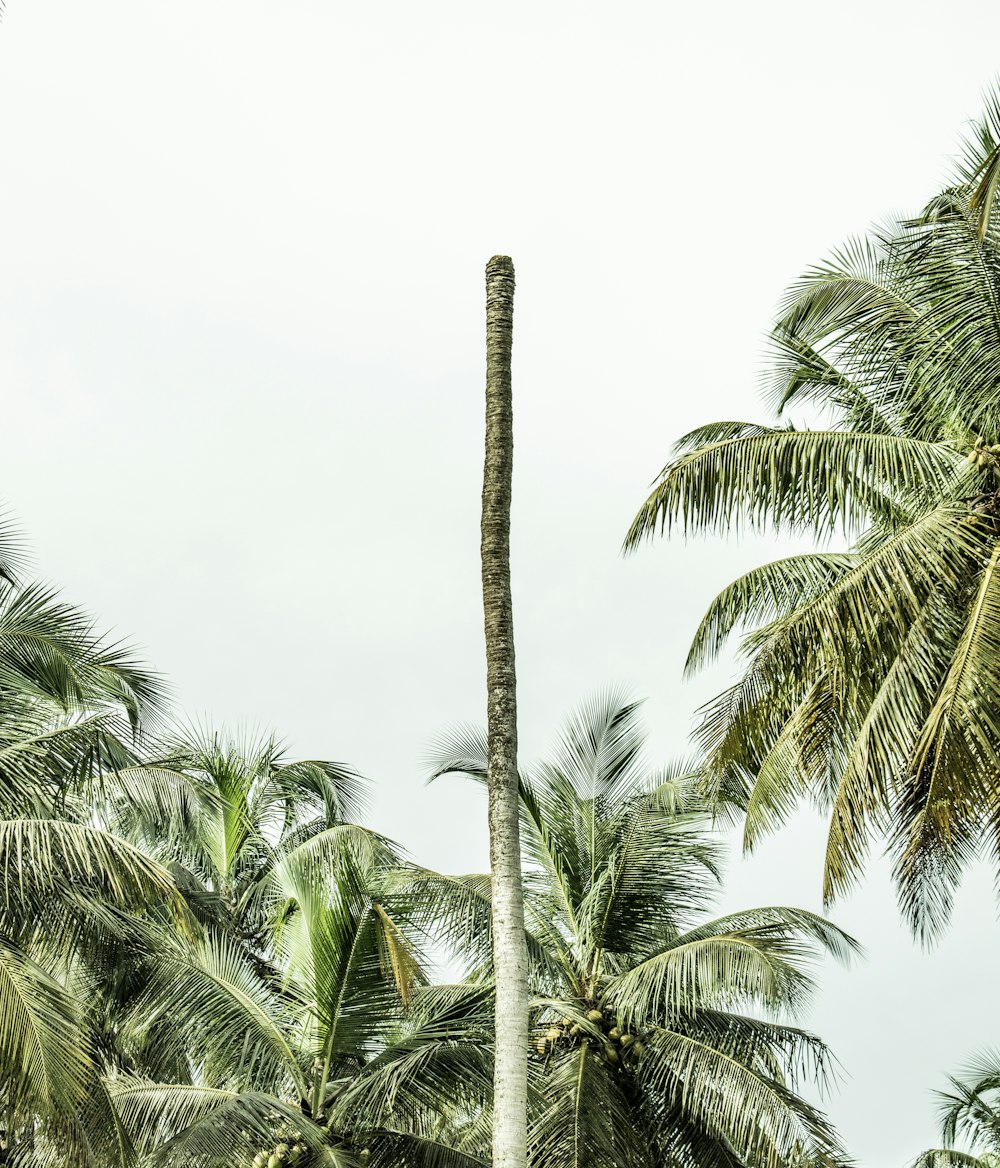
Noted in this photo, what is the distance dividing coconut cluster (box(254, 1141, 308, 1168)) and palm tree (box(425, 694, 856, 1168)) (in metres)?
2.30

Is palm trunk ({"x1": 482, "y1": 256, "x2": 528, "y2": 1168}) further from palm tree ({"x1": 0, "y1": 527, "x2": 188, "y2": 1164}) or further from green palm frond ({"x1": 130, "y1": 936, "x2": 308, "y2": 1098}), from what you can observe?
green palm frond ({"x1": 130, "y1": 936, "x2": 308, "y2": 1098})

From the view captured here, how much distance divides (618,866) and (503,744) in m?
7.77

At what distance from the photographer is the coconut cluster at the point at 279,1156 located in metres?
14.6

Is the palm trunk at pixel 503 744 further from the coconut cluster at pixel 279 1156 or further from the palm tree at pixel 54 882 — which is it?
the coconut cluster at pixel 279 1156

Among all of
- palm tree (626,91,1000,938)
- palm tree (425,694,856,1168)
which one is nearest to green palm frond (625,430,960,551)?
palm tree (626,91,1000,938)

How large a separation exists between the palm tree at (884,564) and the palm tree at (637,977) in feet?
7.30

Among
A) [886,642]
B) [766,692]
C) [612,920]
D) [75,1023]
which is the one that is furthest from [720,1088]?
[75,1023]

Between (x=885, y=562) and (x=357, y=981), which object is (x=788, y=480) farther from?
(x=357, y=981)

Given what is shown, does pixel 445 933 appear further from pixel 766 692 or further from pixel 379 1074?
pixel 766 692

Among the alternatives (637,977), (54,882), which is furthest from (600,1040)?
(54,882)

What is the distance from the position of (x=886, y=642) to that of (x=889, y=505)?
1705 millimetres

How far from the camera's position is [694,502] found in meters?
13.3

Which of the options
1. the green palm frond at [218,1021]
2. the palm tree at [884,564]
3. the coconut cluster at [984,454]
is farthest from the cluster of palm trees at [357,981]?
the coconut cluster at [984,454]

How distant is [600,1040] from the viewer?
16156 millimetres
